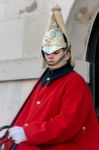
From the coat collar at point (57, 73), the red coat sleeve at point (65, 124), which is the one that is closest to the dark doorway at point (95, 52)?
the coat collar at point (57, 73)

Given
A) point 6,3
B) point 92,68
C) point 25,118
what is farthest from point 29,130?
point 6,3

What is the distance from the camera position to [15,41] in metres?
5.23

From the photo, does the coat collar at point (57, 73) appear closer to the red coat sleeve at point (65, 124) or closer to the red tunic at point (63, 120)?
the red tunic at point (63, 120)

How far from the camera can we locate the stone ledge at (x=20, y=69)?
197 inches

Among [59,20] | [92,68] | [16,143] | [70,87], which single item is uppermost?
[59,20]

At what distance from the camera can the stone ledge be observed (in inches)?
197

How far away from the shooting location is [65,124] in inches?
106

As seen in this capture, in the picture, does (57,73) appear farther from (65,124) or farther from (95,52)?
(95,52)

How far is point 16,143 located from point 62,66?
513mm

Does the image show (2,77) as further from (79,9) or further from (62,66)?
(62,66)

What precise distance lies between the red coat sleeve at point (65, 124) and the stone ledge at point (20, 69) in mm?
2196

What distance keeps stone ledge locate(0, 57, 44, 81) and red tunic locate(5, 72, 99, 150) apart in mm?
2090


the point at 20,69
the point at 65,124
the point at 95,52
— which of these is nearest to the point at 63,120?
the point at 65,124

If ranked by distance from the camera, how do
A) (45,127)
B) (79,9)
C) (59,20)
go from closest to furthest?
(45,127), (59,20), (79,9)
